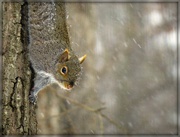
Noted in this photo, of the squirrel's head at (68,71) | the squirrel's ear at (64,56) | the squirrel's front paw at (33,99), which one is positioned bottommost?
the squirrel's front paw at (33,99)

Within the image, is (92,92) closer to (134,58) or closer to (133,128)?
(133,128)

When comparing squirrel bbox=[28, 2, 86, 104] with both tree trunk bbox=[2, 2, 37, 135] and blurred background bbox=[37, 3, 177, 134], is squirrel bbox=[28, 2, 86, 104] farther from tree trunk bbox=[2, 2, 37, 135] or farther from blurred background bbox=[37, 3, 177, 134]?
blurred background bbox=[37, 3, 177, 134]

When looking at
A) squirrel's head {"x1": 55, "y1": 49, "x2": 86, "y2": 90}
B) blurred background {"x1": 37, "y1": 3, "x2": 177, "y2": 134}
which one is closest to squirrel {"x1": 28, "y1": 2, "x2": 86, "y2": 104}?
squirrel's head {"x1": 55, "y1": 49, "x2": 86, "y2": 90}

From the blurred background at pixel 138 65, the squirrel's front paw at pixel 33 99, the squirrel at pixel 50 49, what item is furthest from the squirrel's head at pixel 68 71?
the blurred background at pixel 138 65

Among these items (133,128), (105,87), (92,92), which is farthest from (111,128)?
(92,92)

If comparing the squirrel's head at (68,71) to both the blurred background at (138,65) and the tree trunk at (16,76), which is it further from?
the blurred background at (138,65)

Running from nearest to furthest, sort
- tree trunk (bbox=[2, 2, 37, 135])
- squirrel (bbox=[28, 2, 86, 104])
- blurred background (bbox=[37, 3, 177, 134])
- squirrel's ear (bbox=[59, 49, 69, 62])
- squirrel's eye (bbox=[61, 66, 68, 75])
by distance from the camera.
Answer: tree trunk (bbox=[2, 2, 37, 135])
squirrel (bbox=[28, 2, 86, 104])
squirrel's ear (bbox=[59, 49, 69, 62])
squirrel's eye (bbox=[61, 66, 68, 75])
blurred background (bbox=[37, 3, 177, 134])

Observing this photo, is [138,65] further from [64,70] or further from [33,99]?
[33,99]
